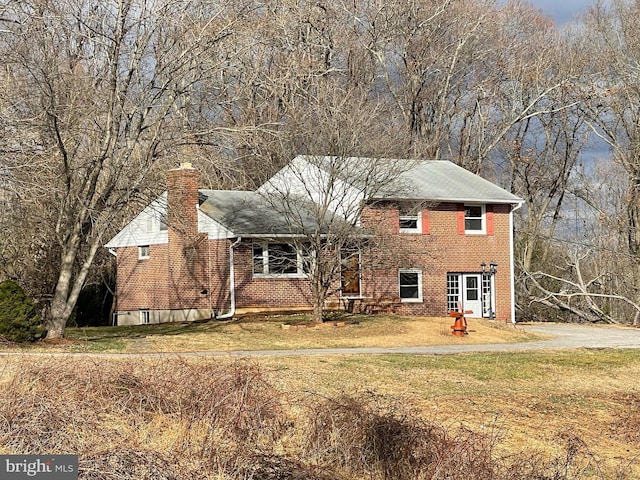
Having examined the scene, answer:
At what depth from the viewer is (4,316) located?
2150cm

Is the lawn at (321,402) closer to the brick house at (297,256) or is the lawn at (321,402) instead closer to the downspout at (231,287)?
the downspout at (231,287)

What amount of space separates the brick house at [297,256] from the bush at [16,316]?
8.00 m

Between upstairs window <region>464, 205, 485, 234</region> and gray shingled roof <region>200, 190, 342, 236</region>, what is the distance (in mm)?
7112

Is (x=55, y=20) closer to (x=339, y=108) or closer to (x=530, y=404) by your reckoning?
(x=339, y=108)

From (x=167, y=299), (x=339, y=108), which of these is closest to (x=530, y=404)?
(x=339, y=108)

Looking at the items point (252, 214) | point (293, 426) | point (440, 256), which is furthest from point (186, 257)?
point (293, 426)

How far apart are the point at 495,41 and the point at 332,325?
26410 millimetres

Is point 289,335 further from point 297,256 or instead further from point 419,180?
point 419,180

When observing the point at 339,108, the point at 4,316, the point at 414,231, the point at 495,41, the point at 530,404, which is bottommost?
the point at 530,404

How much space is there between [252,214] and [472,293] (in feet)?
29.0

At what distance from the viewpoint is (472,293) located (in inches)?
1401

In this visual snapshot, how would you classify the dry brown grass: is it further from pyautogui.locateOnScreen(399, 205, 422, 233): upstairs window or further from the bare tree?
pyautogui.locateOnScreen(399, 205, 422, 233): upstairs window

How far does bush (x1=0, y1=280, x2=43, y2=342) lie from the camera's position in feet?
70.4

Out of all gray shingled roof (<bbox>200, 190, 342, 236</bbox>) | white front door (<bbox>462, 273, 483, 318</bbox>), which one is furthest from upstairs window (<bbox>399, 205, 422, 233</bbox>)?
gray shingled roof (<bbox>200, 190, 342, 236</bbox>)
